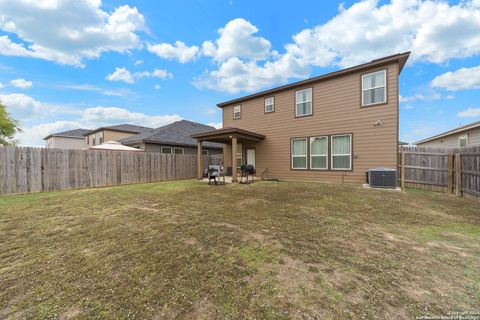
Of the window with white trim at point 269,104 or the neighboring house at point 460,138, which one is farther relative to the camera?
the neighboring house at point 460,138

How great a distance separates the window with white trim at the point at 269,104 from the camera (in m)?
12.2

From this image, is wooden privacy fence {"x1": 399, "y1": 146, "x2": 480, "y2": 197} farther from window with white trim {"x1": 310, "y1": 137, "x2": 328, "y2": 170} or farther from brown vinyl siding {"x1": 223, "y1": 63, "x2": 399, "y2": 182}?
window with white trim {"x1": 310, "y1": 137, "x2": 328, "y2": 170}

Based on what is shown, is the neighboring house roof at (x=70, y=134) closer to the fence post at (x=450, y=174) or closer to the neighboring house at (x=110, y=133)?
the neighboring house at (x=110, y=133)

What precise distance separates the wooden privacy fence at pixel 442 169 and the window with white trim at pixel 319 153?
10.1 feet

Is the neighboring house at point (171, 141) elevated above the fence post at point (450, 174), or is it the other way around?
the neighboring house at point (171, 141)

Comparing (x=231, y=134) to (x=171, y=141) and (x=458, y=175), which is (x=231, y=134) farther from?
(x=458, y=175)

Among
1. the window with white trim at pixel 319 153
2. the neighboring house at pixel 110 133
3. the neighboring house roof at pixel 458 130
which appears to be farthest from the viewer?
the neighboring house at pixel 110 133

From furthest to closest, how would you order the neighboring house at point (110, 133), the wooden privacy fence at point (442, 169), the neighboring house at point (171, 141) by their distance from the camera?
the neighboring house at point (110, 133) < the neighboring house at point (171, 141) < the wooden privacy fence at point (442, 169)

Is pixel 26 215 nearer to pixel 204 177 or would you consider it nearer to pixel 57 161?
pixel 57 161

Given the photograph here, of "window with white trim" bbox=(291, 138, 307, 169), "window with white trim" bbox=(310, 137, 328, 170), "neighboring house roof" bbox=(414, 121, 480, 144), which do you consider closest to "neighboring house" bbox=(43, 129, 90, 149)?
"window with white trim" bbox=(291, 138, 307, 169)

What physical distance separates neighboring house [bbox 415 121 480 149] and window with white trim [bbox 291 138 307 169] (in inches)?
444

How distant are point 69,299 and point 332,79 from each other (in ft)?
37.9

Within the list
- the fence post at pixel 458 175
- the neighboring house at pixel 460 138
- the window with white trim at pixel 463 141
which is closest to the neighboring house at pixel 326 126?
the fence post at pixel 458 175

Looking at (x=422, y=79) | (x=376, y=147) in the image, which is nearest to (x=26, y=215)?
(x=376, y=147)
